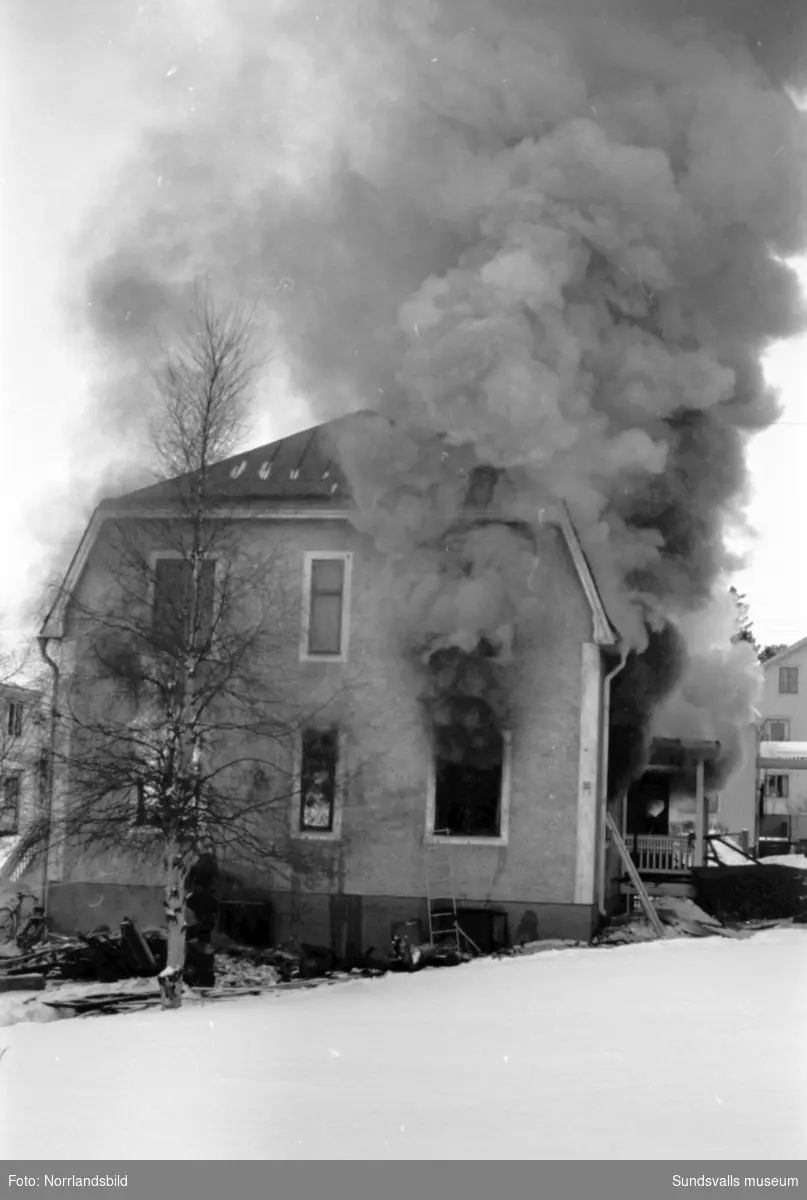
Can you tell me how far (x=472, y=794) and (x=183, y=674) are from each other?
3.94m

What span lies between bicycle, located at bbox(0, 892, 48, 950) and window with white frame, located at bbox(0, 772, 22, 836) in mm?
812

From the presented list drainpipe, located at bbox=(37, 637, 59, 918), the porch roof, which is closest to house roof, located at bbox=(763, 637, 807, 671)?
the porch roof

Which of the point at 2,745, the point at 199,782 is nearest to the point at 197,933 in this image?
the point at 199,782

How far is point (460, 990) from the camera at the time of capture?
38.8 ft

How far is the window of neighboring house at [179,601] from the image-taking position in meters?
13.0

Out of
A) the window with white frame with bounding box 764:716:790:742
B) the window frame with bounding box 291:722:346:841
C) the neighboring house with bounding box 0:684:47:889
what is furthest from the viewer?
the window with white frame with bounding box 764:716:790:742

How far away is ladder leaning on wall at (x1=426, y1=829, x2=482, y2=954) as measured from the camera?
14508 mm

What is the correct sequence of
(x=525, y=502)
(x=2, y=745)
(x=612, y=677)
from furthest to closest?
(x=2, y=745)
(x=612, y=677)
(x=525, y=502)

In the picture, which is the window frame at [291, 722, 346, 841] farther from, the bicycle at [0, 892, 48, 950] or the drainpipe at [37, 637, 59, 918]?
the bicycle at [0, 892, 48, 950]

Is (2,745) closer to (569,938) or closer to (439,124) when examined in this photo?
(569,938)

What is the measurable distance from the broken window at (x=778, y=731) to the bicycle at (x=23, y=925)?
42.3 feet

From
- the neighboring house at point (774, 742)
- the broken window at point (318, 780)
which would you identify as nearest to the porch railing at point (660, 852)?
the neighboring house at point (774, 742)

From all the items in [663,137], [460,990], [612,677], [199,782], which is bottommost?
[460,990]

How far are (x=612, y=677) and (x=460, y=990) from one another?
5078 millimetres
